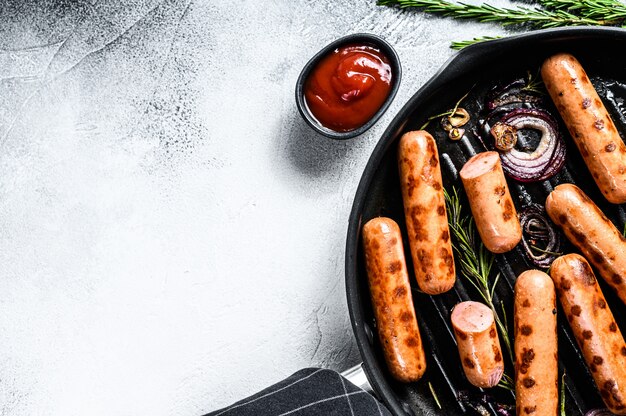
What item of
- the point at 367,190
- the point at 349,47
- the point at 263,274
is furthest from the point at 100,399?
the point at 349,47

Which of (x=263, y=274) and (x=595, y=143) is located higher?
(x=595, y=143)

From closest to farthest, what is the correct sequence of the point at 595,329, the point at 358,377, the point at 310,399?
the point at 595,329 < the point at 310,399 < the point at 358,377

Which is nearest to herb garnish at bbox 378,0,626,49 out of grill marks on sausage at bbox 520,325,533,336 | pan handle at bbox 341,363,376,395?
grill marks on sausage at bbox 520,325,533,336

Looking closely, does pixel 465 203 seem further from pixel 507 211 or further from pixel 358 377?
pixel 358 377

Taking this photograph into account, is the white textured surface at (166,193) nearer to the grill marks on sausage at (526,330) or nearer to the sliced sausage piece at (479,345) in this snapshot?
the sliced sausage piece at (479,345)

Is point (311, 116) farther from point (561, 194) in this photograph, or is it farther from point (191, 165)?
point (561, 194)

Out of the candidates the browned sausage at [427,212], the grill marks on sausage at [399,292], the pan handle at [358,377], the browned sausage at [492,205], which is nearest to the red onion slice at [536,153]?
the browned sausage at [492,205]

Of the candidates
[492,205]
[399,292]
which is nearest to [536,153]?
[492,205]

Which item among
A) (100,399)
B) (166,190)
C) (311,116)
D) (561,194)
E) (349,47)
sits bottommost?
(100,399)
